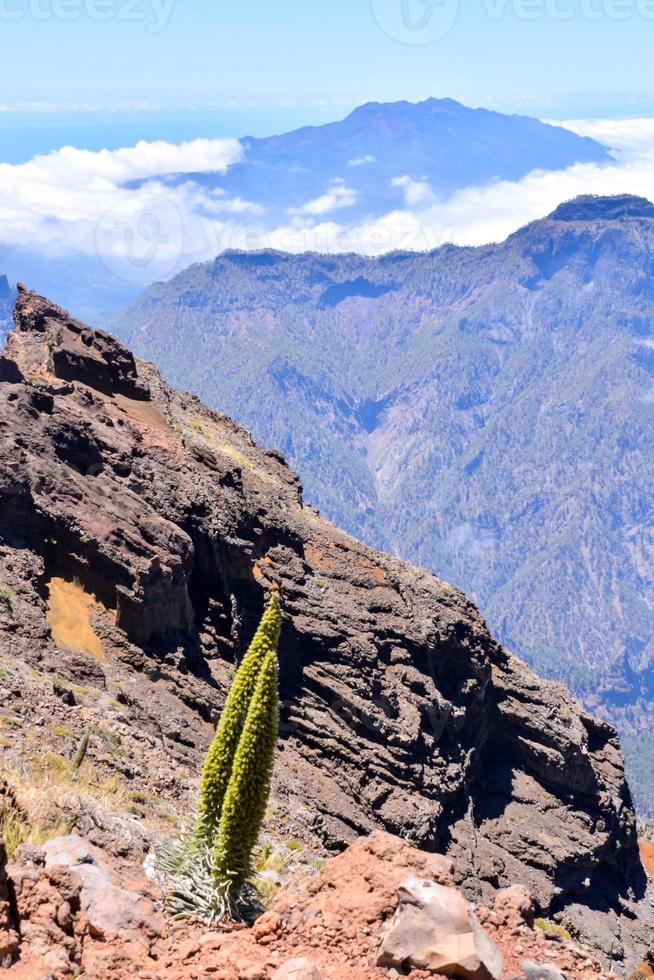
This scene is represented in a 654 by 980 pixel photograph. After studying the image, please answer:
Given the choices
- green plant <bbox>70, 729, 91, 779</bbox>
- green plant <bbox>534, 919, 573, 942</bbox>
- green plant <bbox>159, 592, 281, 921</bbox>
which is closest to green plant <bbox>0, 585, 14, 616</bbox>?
green plant <bbox>70, 729, 91, 779</bbox>

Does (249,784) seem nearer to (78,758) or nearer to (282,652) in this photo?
(78,758)

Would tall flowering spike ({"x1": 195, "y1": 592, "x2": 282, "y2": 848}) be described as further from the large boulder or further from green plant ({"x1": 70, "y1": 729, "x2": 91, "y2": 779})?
green plant ({"x1": 70, "y1": 729, "x2": 91, "y2": 779})

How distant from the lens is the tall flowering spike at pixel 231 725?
1417 centimetres

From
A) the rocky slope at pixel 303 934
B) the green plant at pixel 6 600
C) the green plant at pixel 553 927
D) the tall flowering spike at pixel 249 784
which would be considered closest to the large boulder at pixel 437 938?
the rocky slope at pixel 303 934

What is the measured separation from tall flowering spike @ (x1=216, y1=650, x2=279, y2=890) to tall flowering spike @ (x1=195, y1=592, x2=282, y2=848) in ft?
0.79

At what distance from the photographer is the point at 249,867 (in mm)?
14688

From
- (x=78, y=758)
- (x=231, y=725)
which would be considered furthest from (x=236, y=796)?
(x=78, y=758)

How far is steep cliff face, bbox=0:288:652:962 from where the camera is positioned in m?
32.5

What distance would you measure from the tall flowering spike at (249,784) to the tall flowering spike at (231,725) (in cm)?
24

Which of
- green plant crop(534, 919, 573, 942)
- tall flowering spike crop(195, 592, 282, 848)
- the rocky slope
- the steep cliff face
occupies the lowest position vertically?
green plant crop(534, 919, 573, 942)

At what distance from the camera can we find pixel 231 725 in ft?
47.3

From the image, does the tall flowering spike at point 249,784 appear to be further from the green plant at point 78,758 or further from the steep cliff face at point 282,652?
the steep cliff face at point 282,652

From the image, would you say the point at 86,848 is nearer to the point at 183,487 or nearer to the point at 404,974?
the point at 404,974

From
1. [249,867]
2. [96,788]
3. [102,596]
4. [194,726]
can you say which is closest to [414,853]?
[249,867]
